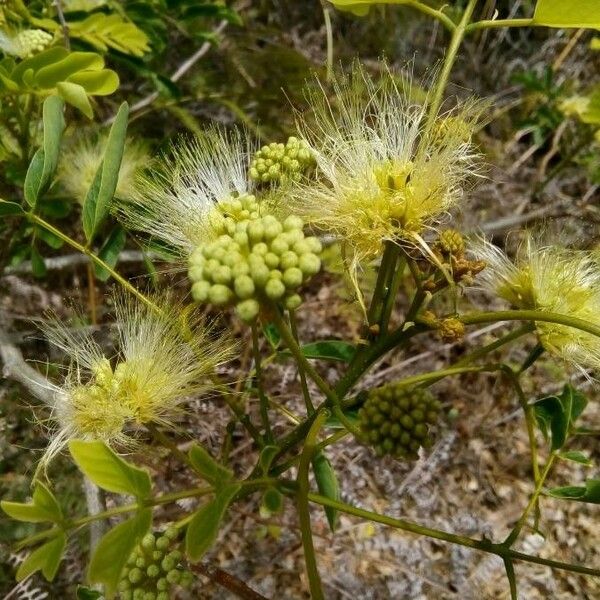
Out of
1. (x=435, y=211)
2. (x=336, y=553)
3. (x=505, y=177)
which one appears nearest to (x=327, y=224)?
(x=435, y=211)

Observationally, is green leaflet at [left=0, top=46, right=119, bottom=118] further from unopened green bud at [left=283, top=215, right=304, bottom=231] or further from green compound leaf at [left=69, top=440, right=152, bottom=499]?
green compound leaf at [left=69, top=440, right=152, bottom=499]

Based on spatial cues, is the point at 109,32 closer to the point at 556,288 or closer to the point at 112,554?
the point at 556,288

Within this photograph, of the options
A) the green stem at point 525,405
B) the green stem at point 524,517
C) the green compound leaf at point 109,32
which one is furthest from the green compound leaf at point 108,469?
the green compound leaf at point 109,32

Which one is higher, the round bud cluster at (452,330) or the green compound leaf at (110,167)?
the green compound leaf at (110,167)

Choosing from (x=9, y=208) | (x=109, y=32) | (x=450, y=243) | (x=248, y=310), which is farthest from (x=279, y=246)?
(x=109, y=32)

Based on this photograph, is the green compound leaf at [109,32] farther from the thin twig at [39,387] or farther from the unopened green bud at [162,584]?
the unopened green bud at [162,584]

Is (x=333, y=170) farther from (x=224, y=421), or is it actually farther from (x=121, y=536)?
(x=224, y=421)
